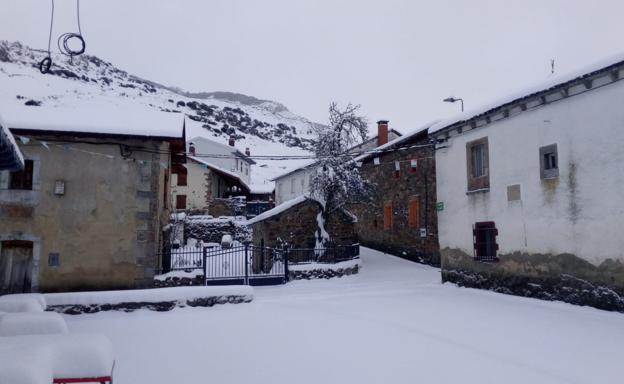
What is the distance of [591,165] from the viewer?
9.76 meters

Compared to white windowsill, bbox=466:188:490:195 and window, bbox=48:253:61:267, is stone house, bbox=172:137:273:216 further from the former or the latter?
white windowsill, bbox=466:188:490:195

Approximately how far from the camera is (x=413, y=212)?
69.1 feet

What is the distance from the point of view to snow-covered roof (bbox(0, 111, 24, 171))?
227 inches

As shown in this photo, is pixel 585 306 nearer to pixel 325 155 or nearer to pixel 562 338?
pixel 562 338

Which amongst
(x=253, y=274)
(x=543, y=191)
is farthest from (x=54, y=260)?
(x=543, y=191)

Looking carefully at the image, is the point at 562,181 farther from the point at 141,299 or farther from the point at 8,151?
the point at 8,151

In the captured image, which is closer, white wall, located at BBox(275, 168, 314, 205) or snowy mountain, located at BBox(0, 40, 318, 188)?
white wall, located at BBox(275, 168, 314, 205)

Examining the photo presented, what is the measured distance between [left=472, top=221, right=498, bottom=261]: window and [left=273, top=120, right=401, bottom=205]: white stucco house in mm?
14146

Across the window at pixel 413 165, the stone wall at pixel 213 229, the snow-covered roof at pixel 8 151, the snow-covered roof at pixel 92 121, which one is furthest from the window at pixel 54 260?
the stone wall at pixel 213 229

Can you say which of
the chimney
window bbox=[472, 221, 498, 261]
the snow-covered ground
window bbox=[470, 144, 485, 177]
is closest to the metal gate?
the snow-covered ground

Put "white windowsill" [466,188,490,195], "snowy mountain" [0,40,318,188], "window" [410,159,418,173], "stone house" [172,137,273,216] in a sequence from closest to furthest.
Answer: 1. "white windowsill" [466,188,490,195]
2. "window" [410,159,418,173]
3. "stone house" [172,137,273,216]
4. "snowy mountain" [0,40,318,188]

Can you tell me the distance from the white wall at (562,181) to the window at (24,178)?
12832 mm

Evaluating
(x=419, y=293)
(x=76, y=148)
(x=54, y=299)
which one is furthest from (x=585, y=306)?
(x=76, y=148)

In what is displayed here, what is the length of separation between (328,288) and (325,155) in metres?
6.36
